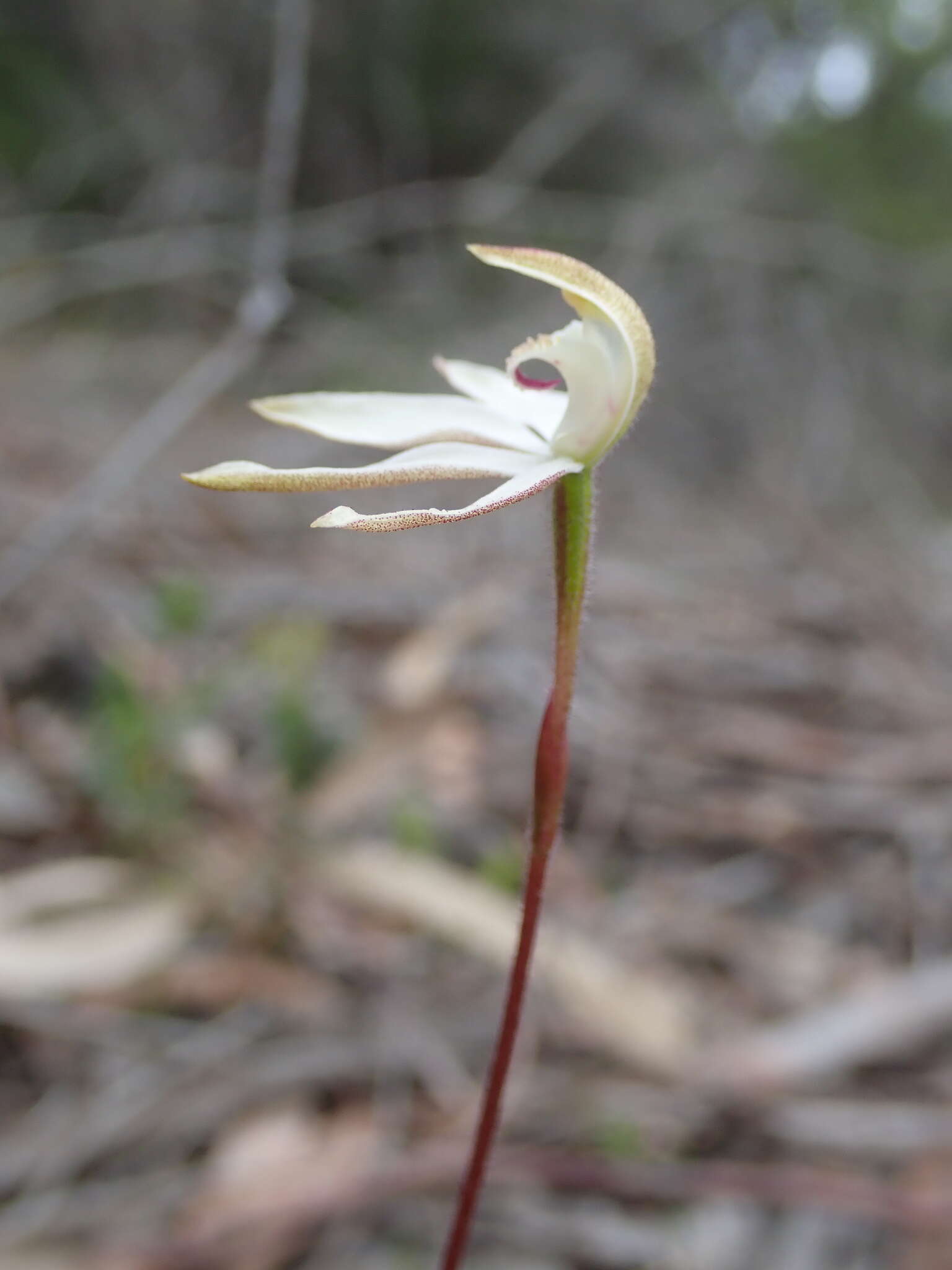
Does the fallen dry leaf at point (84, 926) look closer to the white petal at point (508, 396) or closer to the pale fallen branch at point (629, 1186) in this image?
the pale fallen branch at point (629, 1186)

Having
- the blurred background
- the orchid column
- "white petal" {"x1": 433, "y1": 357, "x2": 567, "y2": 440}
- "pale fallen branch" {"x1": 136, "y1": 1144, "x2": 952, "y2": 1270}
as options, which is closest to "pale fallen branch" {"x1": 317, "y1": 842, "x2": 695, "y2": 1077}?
the blurred background

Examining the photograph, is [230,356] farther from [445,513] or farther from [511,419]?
[445,513]

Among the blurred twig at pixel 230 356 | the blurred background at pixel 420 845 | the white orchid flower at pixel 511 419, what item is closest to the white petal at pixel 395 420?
the white orchid flower at pixel 511 419

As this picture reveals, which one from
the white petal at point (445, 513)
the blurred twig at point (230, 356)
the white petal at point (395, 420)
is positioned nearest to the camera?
the white petal at point (445, 513)

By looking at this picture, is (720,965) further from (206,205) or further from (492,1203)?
(206,205)

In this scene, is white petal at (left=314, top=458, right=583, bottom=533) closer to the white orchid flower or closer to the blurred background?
the white orchid flower

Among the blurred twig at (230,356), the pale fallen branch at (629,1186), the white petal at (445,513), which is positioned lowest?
the pale fallen branch at (629,1186)

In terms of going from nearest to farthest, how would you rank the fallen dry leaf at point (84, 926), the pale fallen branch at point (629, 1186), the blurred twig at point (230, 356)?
1. the pale fallen branch at point (629, 1186)
2. the fallen dry leaf at point (84, 926)
3. the blurred twig at point (230, 356)

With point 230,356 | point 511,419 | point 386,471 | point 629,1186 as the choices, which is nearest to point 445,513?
point 386,471
